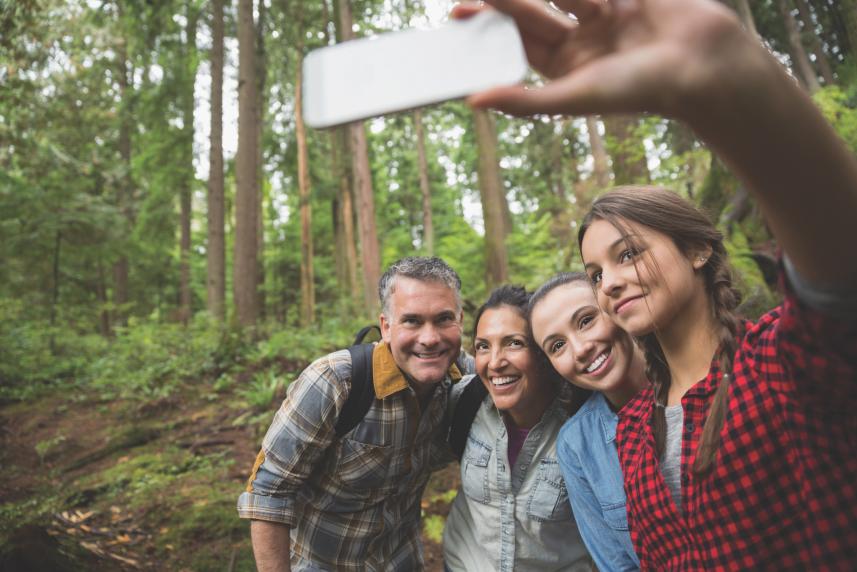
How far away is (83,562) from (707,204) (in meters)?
7.17

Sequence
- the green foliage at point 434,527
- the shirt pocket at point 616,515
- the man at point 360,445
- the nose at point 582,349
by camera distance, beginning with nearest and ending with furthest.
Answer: the shirt pocket at point 616,515
the nose at point 582,349
the man at point 360,445
the green foliage at point 434,527

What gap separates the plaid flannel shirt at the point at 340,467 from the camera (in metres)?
2.36

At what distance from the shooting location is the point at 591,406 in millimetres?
2076

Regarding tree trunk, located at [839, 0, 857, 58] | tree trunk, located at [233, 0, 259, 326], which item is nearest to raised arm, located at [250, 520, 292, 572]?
tree trunk, located at [839, 0, 857, 58]

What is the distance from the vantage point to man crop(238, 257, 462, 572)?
235 centimetres

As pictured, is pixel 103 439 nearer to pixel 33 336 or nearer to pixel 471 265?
pixel 33 336

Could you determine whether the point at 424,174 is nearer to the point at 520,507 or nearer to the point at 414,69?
the point at 520,507

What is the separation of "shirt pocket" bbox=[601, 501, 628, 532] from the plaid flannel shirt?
3.46 ft

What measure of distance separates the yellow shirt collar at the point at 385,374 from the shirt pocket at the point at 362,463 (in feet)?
0.90

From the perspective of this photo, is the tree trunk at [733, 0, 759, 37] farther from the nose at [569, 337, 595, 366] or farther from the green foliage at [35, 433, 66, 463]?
the green foliage at [35, 433, 66, 463]

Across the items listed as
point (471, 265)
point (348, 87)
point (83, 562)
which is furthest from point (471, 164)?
point (348, 87)

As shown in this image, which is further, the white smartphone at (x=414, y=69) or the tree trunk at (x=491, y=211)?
the tree trunk at (x=491, y=211)

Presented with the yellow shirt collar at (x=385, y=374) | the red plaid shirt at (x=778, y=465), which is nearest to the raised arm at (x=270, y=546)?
the yellow shirt collar at (x=385, y=374)

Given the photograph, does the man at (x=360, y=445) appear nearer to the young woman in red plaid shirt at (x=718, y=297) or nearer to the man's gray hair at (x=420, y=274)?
the man's gray hair at (x=420, y=274)
